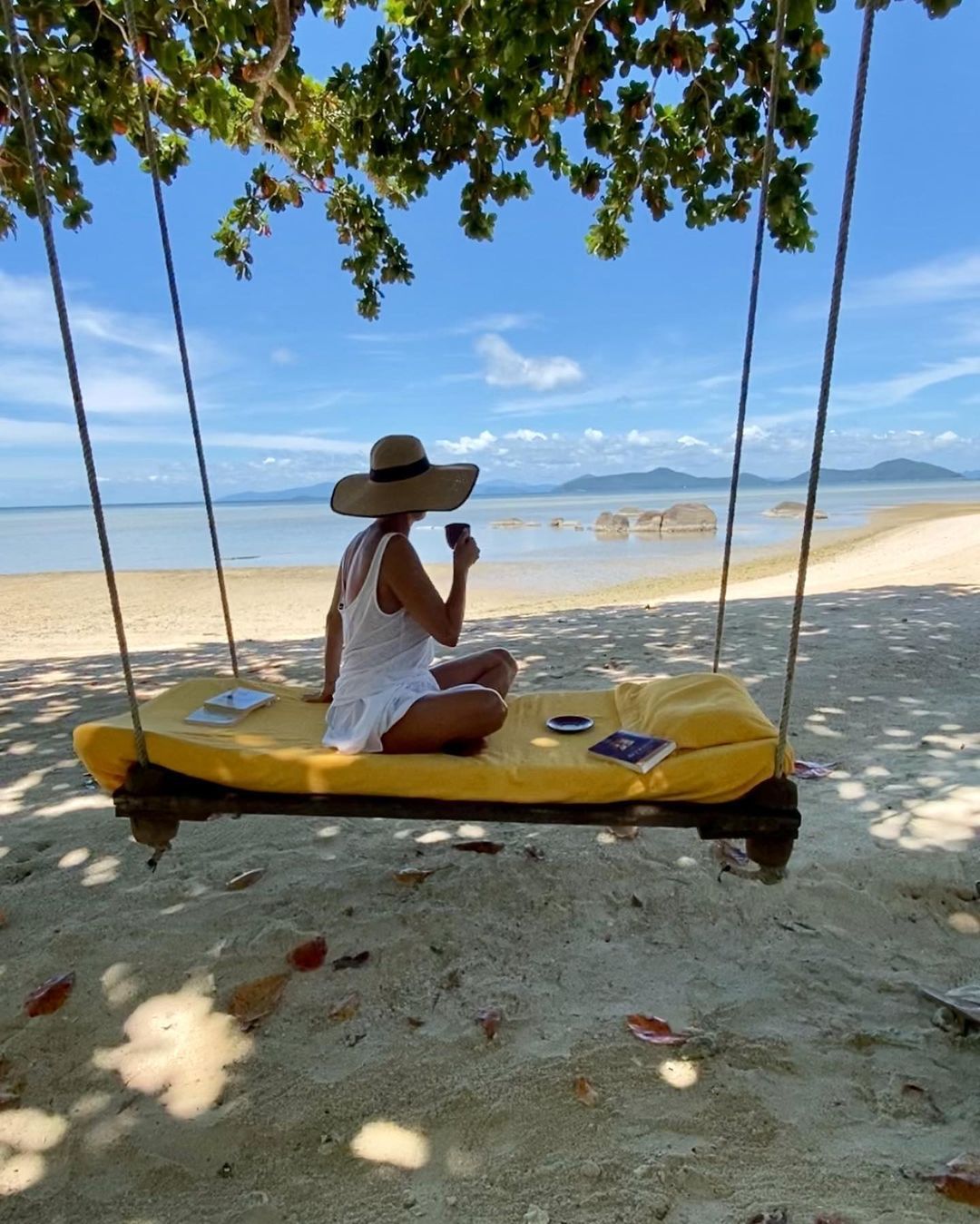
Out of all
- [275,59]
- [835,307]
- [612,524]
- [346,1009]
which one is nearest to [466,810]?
[346,1009]

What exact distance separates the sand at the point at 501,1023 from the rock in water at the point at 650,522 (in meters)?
21.2

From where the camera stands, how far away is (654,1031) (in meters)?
1.91

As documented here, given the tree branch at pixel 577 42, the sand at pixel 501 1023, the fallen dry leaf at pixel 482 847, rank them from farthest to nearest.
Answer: the tree branch at pixel 577 42
the fallen dry leaf at pixel 482 847
the sand at pixel 501 1023

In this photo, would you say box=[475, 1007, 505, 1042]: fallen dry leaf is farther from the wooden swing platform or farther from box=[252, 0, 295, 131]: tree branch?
box=[252, 0, 295, 131]: tree branch

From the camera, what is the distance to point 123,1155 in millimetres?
1617

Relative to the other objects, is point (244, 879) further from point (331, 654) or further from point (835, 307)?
point (835, 307)

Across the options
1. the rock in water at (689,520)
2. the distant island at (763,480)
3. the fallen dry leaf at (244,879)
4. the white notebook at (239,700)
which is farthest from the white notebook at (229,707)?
the distant island at (763,480)

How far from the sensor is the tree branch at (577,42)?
4246mm

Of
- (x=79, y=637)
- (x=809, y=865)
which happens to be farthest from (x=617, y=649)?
(x=79, y=637)

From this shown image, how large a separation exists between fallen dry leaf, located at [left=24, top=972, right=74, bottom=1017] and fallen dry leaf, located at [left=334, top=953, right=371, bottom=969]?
75 centimetres

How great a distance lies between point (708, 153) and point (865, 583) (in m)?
6.94

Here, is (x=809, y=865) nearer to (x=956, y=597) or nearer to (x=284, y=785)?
(x=284, y=785)

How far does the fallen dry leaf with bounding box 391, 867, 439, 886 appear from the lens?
2641 millimetres

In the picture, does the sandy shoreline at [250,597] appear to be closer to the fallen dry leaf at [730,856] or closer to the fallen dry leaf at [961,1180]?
the fallen dry leaf at [730,856]
